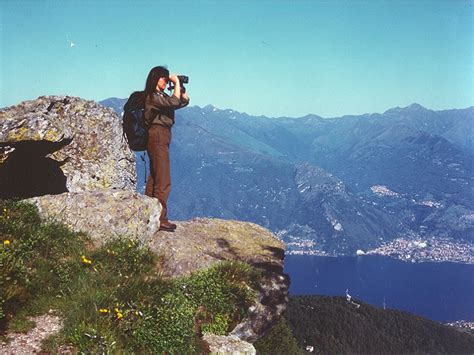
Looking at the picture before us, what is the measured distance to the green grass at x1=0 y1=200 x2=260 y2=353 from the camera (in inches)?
264

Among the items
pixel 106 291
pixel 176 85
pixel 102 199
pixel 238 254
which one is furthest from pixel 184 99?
pixel 106 291

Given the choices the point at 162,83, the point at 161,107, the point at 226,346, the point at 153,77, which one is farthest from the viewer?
the point at 162,83

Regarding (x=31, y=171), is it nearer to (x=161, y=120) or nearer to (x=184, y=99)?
(x=161, y=120)

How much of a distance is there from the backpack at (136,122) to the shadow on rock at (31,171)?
1.74 m

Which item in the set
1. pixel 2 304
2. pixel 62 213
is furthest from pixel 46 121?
pixel 2 304

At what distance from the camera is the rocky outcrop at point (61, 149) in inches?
425

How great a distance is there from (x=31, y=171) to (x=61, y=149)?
1454 mm

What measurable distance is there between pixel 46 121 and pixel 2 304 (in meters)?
5.82

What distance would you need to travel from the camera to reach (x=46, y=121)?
36.3 feet

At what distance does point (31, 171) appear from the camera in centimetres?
1208

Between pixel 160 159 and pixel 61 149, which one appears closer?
pixel 160 159

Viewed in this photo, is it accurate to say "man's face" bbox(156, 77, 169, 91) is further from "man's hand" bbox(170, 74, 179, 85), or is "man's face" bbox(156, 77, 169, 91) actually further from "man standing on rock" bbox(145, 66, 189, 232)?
"man's hand" bbox(170, 74, 179, 85)

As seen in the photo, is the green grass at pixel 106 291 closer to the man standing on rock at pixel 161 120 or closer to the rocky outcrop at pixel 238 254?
the rocky outcrop at pixel 238 254

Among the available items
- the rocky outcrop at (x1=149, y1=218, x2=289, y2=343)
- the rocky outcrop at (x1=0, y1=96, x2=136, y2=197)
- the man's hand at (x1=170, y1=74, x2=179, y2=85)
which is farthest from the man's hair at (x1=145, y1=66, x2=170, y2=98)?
the rocky outcrop at (x1=149, y1=218, x2=289, y2=343)
